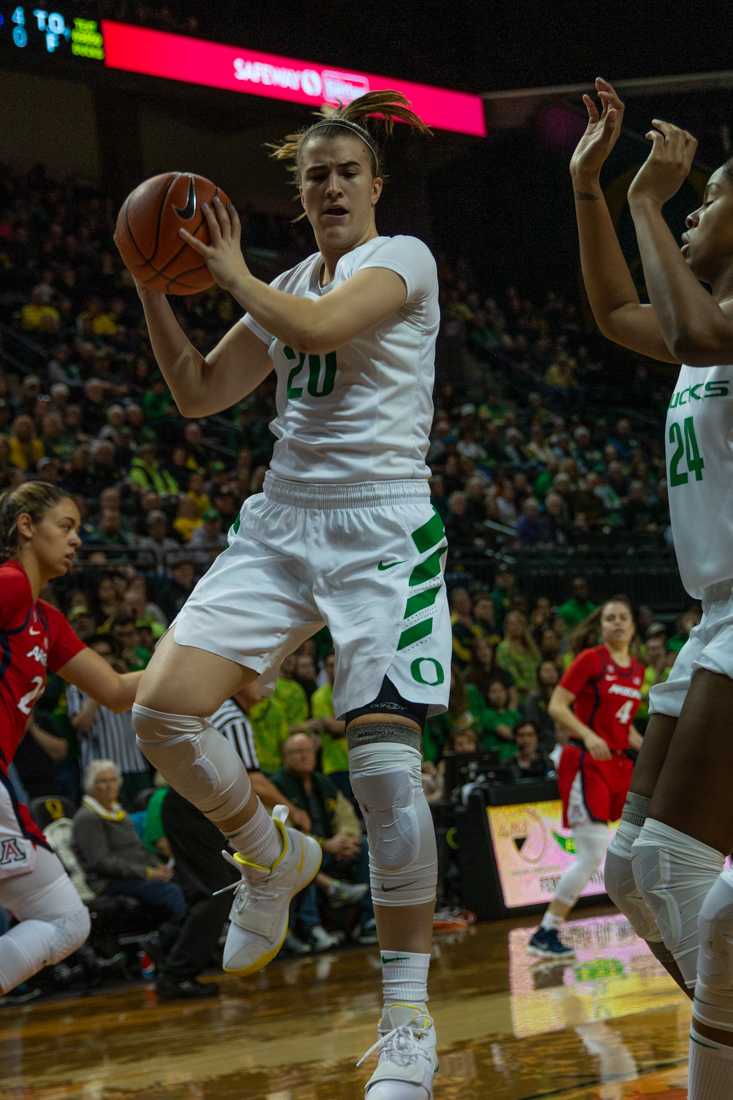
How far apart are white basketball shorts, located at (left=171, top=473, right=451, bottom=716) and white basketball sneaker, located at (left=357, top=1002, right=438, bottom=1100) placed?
2.46ft

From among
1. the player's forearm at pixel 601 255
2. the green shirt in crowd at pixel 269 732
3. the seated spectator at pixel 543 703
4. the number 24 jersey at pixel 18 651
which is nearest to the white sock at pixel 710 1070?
the player's forearm at pixel 601 255

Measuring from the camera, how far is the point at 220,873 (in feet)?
25.2

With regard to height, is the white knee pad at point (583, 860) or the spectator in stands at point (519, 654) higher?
the spectator in stands at point (519, 654)

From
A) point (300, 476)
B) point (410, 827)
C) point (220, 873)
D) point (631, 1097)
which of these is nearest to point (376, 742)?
point (410, 827)

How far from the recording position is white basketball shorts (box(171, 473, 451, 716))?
350 centimetres

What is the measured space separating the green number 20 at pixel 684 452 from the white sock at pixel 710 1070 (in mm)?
1221

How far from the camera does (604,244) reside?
11.7ft

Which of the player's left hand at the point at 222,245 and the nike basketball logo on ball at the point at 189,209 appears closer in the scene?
the player's left hand at the point at 222,245

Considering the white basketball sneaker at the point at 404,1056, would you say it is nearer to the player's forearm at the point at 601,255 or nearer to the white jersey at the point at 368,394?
the white jersey at the point at 368,394

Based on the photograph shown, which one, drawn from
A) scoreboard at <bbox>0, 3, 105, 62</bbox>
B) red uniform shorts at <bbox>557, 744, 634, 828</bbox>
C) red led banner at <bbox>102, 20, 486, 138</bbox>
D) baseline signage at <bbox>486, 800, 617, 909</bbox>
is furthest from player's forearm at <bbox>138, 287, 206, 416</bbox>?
scoreboard at <bbox>0, 3, 105, 62</bbox>

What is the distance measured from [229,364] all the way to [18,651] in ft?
3.99

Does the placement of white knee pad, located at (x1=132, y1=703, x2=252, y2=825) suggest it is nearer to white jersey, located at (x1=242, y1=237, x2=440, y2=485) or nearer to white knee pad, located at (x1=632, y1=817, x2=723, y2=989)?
white jersey, located at (x1=242, y1=237, x2=440, y2=485)

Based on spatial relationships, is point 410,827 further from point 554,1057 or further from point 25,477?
point 25,477

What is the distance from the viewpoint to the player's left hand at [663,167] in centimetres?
326
